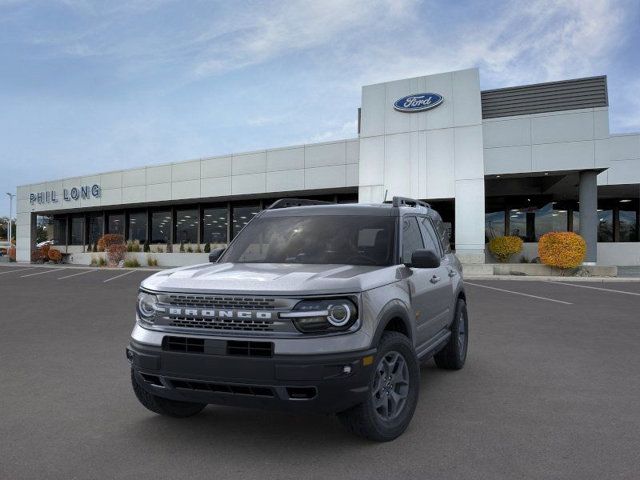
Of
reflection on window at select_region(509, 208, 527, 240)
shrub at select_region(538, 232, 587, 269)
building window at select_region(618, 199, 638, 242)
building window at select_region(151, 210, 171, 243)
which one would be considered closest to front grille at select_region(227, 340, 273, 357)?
shrub at select_region(538, 232, 587, 269)

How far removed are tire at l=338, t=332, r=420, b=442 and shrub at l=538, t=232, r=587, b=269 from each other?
2074 cm

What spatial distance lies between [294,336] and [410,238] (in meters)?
2.02

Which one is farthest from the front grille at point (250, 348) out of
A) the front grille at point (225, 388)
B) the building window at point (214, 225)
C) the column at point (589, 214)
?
the building window at point (214, 225)

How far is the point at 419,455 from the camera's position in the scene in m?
3.76

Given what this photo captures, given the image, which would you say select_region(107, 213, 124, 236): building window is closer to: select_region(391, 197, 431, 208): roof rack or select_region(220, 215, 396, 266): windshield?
select_region(391, 197, 431, 208): roof rack

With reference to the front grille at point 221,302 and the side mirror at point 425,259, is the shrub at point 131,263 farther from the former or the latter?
the side mirror at point 425,259

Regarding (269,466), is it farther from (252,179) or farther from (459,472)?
(252,179)

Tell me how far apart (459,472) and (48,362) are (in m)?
5.46

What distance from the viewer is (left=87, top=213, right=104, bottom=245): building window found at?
4588cm

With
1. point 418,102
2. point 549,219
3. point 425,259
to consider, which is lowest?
point 425,259

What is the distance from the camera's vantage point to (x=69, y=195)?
42.3 metres

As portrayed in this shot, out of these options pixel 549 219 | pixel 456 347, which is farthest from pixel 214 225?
pixel 456 347

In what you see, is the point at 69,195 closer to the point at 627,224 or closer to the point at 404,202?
the point at 627,224

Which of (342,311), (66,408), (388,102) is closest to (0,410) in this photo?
(66,408)
